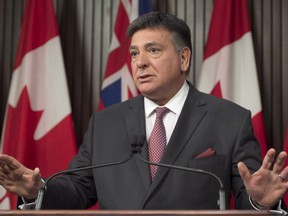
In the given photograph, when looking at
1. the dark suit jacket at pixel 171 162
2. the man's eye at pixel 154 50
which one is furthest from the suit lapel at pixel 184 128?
the man's eye at pixel 154 50

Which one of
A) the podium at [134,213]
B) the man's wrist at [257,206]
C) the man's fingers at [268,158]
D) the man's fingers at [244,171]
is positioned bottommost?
the man's wrist at [257,206]

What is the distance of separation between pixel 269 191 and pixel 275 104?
2.01 meters


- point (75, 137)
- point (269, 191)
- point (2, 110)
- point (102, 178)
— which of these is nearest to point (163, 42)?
point (102, 178)

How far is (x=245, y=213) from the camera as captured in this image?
1.76 metres

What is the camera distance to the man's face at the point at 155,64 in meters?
2.99

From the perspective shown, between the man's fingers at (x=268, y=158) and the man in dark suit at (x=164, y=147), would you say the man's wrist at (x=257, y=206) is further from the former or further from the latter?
the man's fingers at (x=268, y=158)

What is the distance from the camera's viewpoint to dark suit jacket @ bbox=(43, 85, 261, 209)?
2.74 meters

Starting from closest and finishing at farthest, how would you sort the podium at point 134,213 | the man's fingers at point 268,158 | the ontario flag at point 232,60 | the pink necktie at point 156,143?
the podium at point 134,213
the man's fingers at point 268,158
the pink necktie at point 156,143
the ontario flag at point 232,60

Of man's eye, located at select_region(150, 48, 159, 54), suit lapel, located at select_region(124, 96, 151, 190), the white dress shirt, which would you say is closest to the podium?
suit lapel, located at select_region(124, 96, 151, 190)

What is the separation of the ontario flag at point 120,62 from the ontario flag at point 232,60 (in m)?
0.46

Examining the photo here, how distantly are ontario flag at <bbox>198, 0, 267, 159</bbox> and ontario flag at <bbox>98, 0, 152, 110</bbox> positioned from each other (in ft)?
1.50

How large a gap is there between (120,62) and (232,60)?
72cm

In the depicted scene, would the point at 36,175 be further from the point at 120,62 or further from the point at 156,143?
the point at 120,62

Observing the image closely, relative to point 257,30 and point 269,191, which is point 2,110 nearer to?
point 257,30
